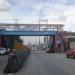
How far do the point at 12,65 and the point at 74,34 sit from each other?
119684mm

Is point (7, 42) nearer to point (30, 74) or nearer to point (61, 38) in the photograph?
point (61, 38)

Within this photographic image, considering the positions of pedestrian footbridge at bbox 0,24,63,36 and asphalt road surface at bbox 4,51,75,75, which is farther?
pedestrian footbridge at bbox 0,24,63,36

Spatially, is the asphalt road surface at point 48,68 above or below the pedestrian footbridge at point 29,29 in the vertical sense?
below

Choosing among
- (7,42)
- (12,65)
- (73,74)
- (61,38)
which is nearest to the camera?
(73,74)

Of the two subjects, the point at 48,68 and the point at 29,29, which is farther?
the point at 29,29

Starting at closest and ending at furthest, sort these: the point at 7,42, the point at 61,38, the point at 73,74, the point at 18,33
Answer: the point at 73,74 < the point at 18,33 < the point at 61,38 < the point at 7,42

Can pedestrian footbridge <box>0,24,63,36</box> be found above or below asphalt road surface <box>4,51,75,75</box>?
above

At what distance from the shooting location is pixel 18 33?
92.9 metres

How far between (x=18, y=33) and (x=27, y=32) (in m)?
3.02

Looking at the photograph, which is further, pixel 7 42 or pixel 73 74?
pixel 7 42

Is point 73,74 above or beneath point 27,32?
beneath

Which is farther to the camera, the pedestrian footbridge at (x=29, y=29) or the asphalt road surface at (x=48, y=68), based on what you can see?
the pedestrian footbridge at (x=29, y=29)

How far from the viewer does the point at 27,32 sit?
93.8 meters

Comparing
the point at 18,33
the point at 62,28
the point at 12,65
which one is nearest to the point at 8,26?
the point at 18,33
